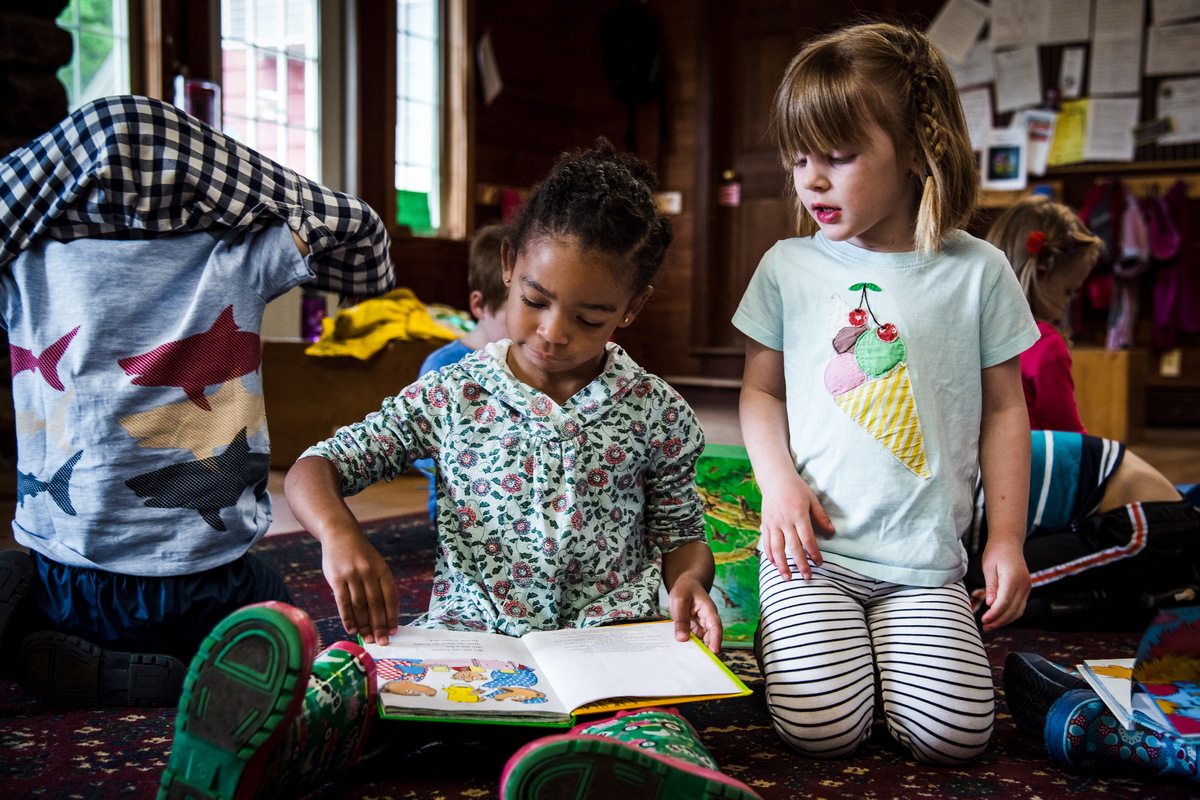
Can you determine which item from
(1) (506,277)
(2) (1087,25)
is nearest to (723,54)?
(2) (1087,25)

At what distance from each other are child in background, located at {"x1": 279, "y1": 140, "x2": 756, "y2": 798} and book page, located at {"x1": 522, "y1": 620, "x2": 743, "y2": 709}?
0.04 meters

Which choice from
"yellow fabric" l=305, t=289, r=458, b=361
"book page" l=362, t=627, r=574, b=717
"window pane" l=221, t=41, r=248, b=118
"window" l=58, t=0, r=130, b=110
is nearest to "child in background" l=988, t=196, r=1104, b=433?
"book page" l=362, t=627, r=574, b=717

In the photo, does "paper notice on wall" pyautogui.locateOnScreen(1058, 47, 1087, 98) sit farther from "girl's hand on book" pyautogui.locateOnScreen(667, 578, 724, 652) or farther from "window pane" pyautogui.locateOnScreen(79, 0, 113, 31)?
"girl's hand on book" pyautogui.locateOnScreen(667, 578, 724, 652)

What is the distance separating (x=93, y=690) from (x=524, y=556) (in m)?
0.47

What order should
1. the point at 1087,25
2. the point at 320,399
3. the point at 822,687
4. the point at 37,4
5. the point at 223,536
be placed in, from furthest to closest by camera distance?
the point at 1087,25
the point at 320,399
the point at 37,4
the point at 223,536
the point at 822,687

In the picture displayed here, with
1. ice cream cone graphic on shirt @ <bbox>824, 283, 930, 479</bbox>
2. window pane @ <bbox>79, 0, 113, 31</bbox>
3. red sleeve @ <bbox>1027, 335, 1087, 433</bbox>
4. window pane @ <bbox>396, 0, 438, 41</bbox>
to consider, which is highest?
window pane @ <bbox>396, 0, 438, 41</bbox>

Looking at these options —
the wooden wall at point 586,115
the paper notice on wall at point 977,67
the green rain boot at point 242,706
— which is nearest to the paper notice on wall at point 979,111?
the paper notice on wall at point 977,67

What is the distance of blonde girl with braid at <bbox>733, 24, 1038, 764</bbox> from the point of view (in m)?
0.93

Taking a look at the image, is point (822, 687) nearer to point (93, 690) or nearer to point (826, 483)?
point (826, 483)

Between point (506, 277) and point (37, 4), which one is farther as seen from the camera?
point (37, 4)

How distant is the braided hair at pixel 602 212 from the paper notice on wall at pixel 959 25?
3.80 metres

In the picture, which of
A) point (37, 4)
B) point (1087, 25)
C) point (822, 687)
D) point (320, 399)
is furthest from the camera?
point (1087, 25)

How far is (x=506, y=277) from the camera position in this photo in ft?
3.18

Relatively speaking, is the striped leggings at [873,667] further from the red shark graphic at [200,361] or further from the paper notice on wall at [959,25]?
the paper notice on wall at [959,25]
